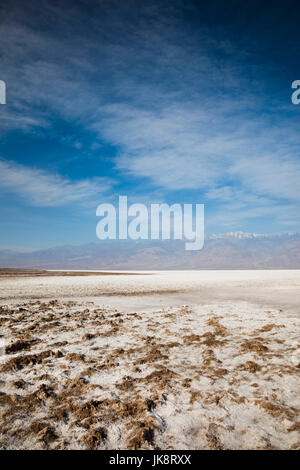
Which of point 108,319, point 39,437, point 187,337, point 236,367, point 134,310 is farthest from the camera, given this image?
point 134,310

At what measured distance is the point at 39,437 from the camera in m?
3.12

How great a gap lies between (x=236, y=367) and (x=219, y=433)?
2061mm

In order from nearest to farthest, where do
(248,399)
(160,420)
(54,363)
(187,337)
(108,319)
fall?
(160,420) → (248,399) → (54,363) → (187,337) → (108,319)

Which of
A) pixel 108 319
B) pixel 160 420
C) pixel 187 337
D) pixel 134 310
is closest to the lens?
pixel 160 420

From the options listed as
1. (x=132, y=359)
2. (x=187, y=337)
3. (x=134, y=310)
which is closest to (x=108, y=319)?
(x=134, y=310)

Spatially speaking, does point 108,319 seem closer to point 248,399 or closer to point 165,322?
point 165,322

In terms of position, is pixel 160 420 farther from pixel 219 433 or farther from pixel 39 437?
pixel 39 437

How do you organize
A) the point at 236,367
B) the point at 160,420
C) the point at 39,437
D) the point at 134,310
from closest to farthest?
the point at 39,437, the point at 160,420, the point at 236,367, the point at 134,310

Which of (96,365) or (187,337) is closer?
(96,365)

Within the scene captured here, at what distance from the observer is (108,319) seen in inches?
373

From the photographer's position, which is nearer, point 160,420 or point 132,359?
point 160,420

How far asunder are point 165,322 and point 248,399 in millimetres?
5057
